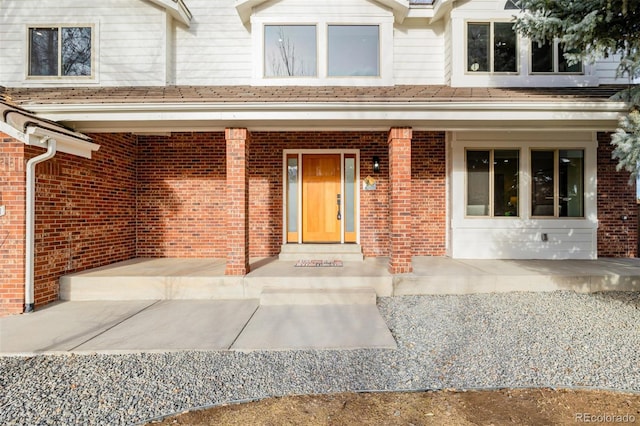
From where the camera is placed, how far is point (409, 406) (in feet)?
8.34

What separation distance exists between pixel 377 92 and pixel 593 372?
4966mm

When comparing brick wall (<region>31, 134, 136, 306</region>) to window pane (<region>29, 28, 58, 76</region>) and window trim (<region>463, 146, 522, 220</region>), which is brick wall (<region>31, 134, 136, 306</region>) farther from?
window trim (<region>463, 146, 522, 220</region>)

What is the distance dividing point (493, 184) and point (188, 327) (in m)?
6.66

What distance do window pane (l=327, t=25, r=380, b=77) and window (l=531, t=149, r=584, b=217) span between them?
4145 mm

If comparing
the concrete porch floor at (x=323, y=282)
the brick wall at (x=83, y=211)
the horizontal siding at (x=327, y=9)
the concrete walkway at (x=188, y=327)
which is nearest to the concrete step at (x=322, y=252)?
the concrete porch floor at (x=323, y=282)

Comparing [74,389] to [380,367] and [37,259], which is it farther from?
[37,259]

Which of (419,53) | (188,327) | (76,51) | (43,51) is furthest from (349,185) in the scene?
(43,51)

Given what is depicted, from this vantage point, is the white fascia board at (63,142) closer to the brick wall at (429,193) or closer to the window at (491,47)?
the brick wall at (429,193)

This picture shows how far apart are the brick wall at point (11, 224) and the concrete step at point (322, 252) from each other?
4.27 meters

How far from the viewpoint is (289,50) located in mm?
7234

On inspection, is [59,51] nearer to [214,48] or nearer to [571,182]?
[214,48]

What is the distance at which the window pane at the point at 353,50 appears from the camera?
23.6ft

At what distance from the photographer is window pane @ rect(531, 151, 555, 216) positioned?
7.13m

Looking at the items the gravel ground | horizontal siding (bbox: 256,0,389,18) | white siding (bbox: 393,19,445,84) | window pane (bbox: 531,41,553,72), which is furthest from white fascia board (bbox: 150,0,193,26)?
window pane (bbox: 531,41,553,72)
